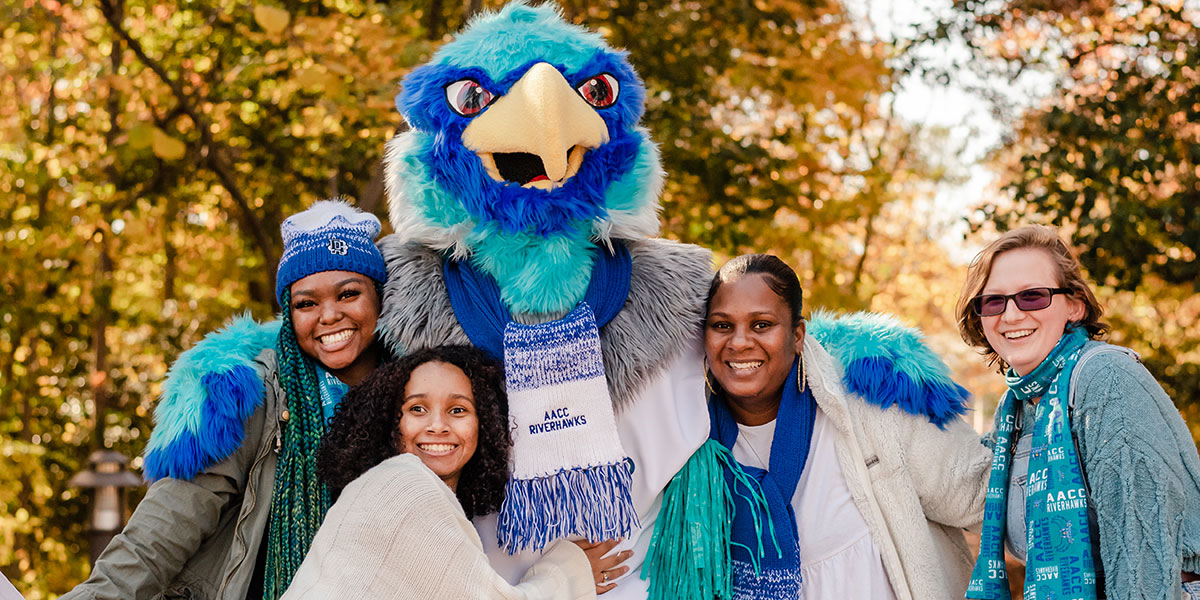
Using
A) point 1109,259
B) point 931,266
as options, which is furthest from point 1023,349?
point 931,266

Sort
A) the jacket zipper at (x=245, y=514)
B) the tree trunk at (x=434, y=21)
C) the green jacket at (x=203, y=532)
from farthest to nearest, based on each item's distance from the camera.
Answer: the tree trunk at (x=434, y=21), the jacket zipper at (x=245, y=514), the green jacket at (x=203, y=532)

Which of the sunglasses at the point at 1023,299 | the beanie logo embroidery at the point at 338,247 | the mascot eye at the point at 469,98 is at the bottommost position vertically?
the sunglasses at the point at 1023,299

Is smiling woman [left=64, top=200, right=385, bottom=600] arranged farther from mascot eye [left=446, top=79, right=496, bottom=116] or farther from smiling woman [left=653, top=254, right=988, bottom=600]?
smiling woman [left=653, top=254, right=988, bottom=600]

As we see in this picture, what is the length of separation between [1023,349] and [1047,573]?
0.59 meters

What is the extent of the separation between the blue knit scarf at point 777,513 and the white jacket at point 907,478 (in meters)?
0.09

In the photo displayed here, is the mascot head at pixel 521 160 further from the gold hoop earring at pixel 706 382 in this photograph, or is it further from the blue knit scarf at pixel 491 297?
the gold hoop earring at pixel 706 382

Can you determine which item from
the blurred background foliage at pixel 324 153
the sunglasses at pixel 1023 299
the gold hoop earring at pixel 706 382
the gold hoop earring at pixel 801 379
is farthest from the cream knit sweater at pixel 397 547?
the blurred background foliage at pixel 324 153

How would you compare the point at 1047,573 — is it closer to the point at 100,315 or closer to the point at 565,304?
the point at 565,304

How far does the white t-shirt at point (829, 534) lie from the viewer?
10.3ft

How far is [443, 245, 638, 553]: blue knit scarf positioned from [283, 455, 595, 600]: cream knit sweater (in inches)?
14.6

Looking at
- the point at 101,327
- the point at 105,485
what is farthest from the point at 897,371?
the point at 101,327

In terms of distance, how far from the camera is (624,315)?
3096mm

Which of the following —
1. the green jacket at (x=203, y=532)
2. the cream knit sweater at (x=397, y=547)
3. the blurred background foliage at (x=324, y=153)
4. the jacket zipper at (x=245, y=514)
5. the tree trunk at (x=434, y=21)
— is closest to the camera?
the cream knit sweater at (x=397, y=547)

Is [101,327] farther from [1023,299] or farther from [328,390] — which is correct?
[1023,299]
